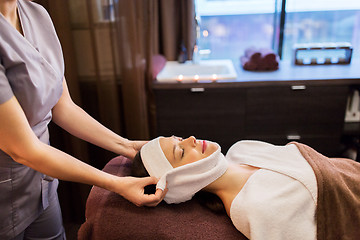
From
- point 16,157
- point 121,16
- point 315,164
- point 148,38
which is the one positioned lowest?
point 315,164

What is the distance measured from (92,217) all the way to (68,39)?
3.59 feet

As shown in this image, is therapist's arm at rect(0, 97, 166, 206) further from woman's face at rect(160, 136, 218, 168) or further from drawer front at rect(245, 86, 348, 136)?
drawer front at rect(245, 86, 348, 136)

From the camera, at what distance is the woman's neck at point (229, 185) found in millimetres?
1312

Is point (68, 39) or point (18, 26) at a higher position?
point (18, 26)

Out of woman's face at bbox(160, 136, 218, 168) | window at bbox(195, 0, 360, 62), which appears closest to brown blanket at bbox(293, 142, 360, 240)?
woman's face at bbox(160, 136, 218, 168)

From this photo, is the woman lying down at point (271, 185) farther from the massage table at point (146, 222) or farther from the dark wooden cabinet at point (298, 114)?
the dark wooden cabinet at point (298, 114)

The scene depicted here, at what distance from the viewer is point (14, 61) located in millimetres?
991

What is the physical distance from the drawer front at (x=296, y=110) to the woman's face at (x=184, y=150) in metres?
0.92

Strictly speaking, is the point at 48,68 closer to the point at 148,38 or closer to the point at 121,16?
the point at 121,16

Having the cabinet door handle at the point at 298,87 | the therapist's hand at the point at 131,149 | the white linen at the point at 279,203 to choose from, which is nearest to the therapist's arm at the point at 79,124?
the therapist's hand at the point at 131,149

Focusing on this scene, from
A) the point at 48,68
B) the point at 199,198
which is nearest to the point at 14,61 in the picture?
the point at 48,68

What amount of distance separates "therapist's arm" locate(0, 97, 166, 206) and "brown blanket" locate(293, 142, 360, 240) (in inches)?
21.5

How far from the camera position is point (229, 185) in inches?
52.4

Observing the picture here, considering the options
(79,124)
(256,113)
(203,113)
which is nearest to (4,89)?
(79,124)
